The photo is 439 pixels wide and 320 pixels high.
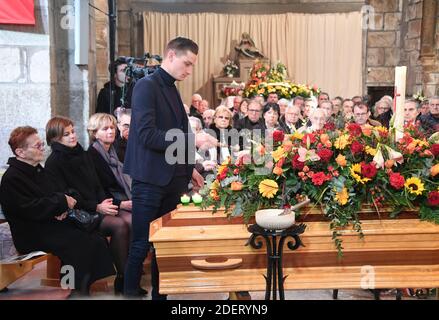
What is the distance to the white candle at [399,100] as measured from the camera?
213 cm

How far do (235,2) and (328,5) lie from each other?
5.75ft

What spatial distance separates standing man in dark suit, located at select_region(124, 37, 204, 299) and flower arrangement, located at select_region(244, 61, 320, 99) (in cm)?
373

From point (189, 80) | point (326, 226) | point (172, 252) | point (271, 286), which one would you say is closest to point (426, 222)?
point (326, 226)

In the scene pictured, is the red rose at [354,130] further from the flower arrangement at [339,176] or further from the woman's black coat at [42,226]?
the woman's black coat at [42,226]

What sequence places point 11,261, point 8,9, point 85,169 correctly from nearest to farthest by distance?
point 11,261 → point 85,169 → point 8,9

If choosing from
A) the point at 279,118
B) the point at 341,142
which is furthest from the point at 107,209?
the point at 279,118

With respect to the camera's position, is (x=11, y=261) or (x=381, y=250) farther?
(x=11, y=261)

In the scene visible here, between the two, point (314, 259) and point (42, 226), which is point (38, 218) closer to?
point (42, 226)

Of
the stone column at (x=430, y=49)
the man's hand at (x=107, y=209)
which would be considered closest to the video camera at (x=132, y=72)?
the man's hand at (x=107, y=209)

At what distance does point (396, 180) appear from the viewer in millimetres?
2162

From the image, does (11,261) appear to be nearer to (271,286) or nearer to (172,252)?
(172,252)

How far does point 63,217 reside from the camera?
10.2 feet

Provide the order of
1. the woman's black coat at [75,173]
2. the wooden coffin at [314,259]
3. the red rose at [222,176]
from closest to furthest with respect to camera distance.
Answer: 1. the wooden coffin at [314,259]
2. the red rose at [222,176]
3. the woman's black coat at [75,173]

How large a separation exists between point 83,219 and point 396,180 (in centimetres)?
185
